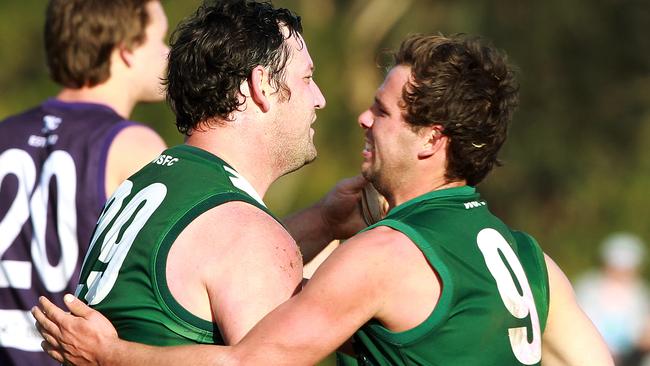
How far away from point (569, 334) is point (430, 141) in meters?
0.77

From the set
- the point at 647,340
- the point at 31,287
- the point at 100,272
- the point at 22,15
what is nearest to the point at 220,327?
the point at 100,272

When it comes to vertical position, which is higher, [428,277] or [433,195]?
[433,195]

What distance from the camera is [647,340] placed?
1032 centimetres

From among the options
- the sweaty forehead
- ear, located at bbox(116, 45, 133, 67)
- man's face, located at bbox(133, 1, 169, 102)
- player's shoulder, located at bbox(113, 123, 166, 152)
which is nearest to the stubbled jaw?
the sweaty forehead

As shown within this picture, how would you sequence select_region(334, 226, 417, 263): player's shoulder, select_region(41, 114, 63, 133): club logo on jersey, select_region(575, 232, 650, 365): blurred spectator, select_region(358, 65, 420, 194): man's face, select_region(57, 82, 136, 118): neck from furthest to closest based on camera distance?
select_region(575, 232, 650, 365): blurred spectator
select_region(57, 82, 136, 118): neck
select_region(41, 114, 63, 133): club logo on jersey
select_region(358, 65, 420, 194): man's face
select_region(334, 226, 417, 263): player's shoulder

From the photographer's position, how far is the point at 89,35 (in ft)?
16.9

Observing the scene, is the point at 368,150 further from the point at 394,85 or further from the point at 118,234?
the point at 118,234

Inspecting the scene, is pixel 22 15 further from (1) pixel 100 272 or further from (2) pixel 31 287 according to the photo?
(1) pixel 100 272

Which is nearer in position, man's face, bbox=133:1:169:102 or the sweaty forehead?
the sweaty forehead

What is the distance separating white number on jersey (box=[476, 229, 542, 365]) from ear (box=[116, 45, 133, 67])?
7.23ft

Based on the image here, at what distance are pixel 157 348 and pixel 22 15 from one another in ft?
36.7

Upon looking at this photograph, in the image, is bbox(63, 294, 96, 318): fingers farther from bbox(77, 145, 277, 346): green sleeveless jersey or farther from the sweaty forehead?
the sweaty forehead

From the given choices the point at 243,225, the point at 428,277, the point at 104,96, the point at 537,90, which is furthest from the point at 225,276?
the point at 537,90

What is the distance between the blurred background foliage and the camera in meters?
13.3
